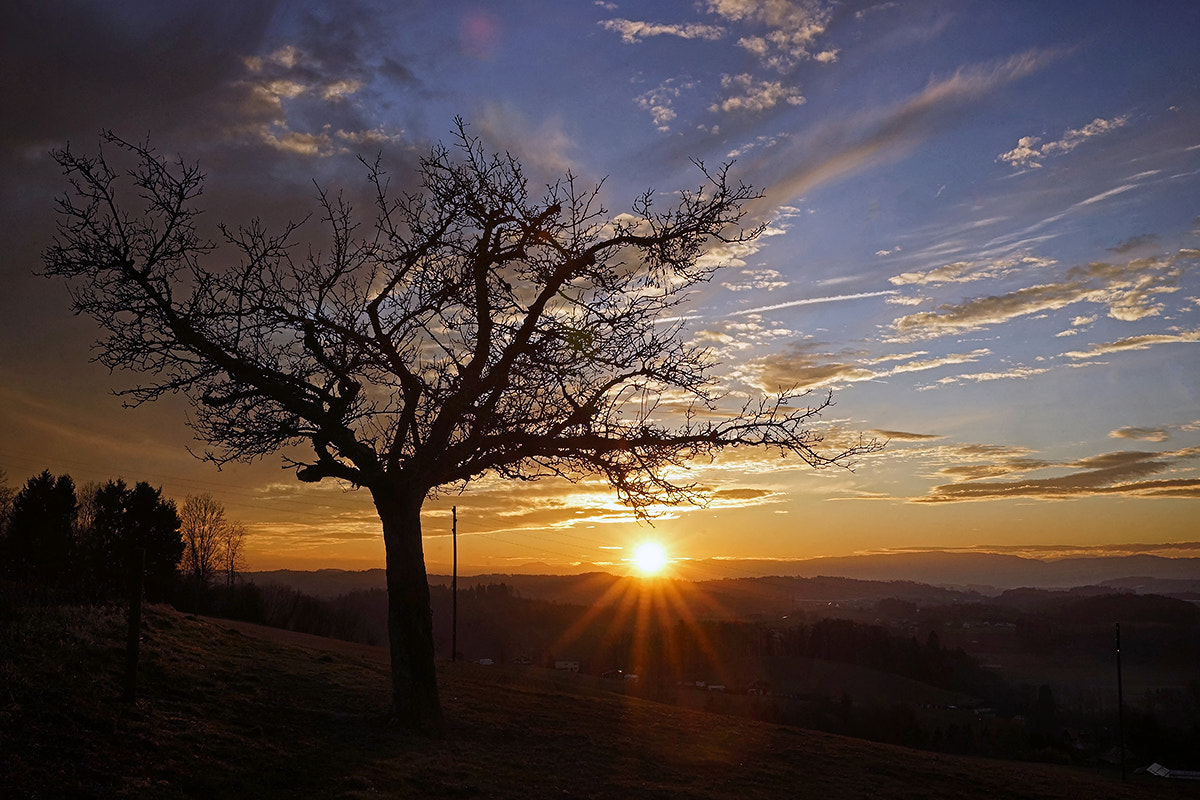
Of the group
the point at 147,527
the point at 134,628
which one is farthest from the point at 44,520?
the point at 134,628

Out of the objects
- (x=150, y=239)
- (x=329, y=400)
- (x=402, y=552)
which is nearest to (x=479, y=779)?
(x=402, y=552)

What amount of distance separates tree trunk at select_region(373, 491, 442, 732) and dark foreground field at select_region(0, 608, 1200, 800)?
52 centimetres

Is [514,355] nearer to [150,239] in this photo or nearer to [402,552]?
[402,552]

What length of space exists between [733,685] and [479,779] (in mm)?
122042

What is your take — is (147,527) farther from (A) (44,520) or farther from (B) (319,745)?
(B) (319,745)

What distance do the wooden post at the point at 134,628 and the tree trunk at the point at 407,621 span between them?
11.4 feet

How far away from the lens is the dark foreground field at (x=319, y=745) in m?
8.34

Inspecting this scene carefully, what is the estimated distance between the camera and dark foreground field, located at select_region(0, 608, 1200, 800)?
8.34 metres

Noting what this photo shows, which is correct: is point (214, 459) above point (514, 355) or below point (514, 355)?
below

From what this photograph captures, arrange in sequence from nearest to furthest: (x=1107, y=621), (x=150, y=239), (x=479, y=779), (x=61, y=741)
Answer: (x=61, y=741), (x=479, y=779), (x=150, y=239), (x=1107, y=621)

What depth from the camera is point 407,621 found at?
12.7 metres

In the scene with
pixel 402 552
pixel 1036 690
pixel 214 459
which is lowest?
pixel 1036 690

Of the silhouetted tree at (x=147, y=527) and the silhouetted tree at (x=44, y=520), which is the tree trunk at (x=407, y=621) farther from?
the silhouetted tree at (x=147, y=527)

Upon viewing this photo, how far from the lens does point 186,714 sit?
35.5ft
